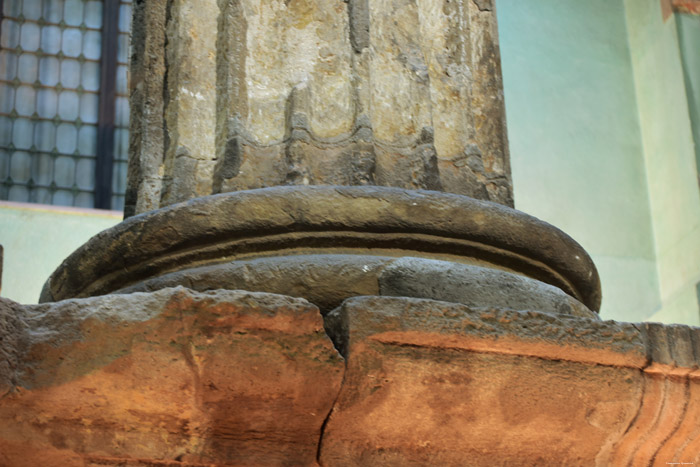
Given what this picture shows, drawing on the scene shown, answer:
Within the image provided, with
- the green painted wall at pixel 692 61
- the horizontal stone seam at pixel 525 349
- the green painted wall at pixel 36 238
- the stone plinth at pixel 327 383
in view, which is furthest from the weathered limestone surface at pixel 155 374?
the green painted wall at pixel 692 61

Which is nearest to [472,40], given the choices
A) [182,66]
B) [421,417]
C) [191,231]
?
[182,66]

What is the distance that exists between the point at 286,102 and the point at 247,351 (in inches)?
32.6

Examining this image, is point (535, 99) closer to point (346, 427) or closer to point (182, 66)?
point (182, 66)

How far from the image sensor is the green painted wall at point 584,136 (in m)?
6.16

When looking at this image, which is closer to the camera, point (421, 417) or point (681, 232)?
point (421, 417)

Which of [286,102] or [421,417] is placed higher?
[286,102]

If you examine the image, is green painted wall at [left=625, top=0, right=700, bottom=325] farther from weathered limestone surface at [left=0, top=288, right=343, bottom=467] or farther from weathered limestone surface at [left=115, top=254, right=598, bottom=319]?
weathered limestone surface at [left=0, top=288, right=343, bottom=467]

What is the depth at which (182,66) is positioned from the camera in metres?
2.70

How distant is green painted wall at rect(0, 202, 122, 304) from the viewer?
598 centimetres

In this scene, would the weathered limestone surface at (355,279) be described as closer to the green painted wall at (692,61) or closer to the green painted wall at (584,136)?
→ the green painted wall at (584,136)

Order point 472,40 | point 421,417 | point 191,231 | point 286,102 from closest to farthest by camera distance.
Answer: point 421,417 → point 191,231 → point 286,102 → point 472,40

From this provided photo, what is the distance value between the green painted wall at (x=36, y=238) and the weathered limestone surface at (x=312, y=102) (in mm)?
3370

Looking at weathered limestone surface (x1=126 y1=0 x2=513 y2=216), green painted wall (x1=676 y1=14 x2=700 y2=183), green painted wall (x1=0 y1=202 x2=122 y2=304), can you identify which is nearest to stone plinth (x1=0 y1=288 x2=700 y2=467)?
weathered limestone surface (x1=126 y1=0 x2=513 y2=216)

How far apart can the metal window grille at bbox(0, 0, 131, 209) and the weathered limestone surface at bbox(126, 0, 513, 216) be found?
4.03 meters
